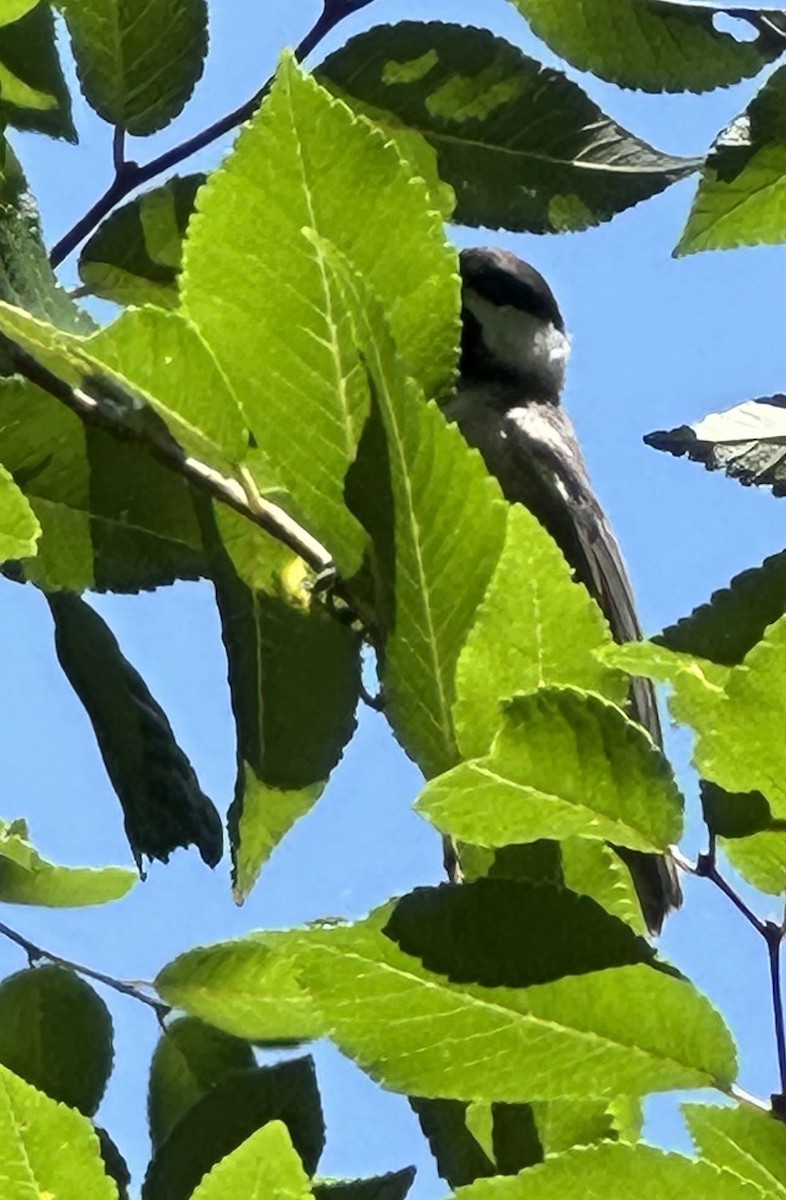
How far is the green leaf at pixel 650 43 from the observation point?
0.81 metres

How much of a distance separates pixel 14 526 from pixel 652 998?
0.25 m

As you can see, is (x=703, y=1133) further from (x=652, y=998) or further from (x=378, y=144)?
(x=378, y=144)

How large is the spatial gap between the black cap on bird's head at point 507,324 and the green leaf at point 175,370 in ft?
7.63

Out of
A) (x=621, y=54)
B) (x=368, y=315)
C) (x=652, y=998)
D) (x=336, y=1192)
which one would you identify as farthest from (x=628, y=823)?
(x=621, y=54)

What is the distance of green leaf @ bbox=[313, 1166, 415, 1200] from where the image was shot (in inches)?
28.6

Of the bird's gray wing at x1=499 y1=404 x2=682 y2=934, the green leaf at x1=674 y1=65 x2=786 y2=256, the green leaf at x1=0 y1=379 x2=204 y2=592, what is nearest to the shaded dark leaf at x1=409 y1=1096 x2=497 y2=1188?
the green leaf at x1=0 y1=379 x2=204 y2=592

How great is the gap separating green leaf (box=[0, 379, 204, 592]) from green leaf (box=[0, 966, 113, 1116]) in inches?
7.5

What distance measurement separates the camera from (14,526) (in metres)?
0.55

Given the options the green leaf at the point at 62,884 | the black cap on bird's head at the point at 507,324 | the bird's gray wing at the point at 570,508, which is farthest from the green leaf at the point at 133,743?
the black cap on bird's head at the point at 507,324

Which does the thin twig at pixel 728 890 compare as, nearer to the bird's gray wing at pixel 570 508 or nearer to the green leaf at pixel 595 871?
the green leaf at pixel 595 871

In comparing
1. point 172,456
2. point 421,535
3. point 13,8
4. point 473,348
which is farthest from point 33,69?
point 473,348

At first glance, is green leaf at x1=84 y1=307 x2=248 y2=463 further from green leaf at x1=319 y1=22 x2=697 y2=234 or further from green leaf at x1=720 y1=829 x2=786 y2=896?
green leaf at x1=319 y1=22 x2=697 y2=234

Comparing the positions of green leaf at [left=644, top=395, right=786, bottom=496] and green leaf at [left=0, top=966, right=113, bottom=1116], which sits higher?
green leaf at [left=644, top=395, right=786, bottom=496]

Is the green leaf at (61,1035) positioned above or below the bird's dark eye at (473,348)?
below
